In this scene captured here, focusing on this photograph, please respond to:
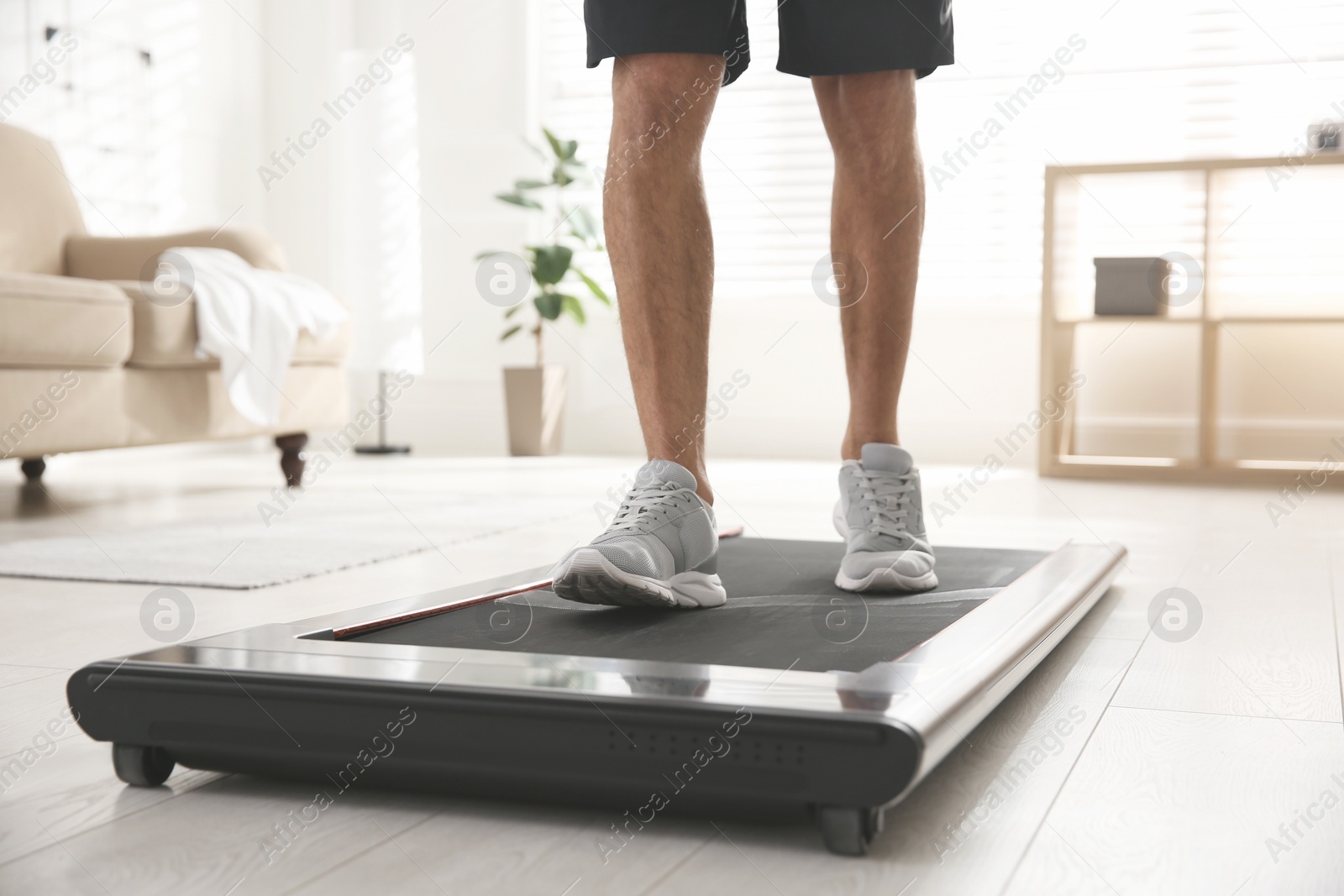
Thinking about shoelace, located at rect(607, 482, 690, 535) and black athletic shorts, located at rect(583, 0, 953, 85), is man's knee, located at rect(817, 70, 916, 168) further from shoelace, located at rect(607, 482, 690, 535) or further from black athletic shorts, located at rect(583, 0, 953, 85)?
shoelace, located at rect(607, 482, 690, 535)

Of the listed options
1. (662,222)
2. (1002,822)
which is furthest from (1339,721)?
(662,222)

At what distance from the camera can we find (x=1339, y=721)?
0.98m

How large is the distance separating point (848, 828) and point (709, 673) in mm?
150

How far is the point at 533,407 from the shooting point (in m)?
4.55

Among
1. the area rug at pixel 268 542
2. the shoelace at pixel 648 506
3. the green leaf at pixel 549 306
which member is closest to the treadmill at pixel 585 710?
the shoelace at pixel 648 506

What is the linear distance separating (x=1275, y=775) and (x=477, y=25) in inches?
182

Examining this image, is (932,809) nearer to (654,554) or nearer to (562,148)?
(654,554)

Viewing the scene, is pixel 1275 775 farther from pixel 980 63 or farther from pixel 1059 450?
pixel 980 63

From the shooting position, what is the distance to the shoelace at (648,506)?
3.68 ft

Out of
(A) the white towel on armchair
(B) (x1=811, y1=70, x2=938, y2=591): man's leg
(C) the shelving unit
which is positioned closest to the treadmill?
(B) (x1=811, y1=70, x2=938, y2=591): man's leg

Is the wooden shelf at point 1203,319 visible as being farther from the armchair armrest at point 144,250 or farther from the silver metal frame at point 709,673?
the silver metal frame at point 709,673

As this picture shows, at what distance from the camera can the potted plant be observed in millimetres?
4504

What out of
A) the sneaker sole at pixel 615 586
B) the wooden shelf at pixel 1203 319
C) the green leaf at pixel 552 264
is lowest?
the sneaker sole at pixel 615 586

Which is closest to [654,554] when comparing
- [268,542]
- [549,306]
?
[268,542]
